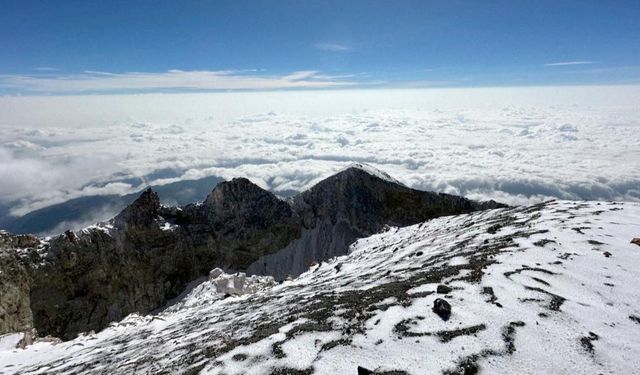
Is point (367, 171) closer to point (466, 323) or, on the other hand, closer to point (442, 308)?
point (442, 308)

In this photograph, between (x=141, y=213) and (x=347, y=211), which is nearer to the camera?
(x=141, y=213)

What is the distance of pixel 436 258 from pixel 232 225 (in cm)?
5546

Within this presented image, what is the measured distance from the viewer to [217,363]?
993 centimetres

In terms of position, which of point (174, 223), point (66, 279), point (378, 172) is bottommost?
point (66, 279)

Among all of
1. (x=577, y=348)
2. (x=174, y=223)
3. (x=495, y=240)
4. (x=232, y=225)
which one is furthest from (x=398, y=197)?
(x=577, y=348)

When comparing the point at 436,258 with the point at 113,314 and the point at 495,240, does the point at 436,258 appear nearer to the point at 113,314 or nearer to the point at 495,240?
the point at 495,240

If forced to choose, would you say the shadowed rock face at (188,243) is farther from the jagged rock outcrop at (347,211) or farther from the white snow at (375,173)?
the white snow at (375,173)

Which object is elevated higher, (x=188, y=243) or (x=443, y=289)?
(x=443, y=289)

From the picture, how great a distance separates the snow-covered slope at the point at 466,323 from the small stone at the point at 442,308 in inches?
4.8

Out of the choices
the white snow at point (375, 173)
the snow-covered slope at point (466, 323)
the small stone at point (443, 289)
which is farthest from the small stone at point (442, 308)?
the white snow at point (375, 173)

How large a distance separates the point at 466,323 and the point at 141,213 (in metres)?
60.8

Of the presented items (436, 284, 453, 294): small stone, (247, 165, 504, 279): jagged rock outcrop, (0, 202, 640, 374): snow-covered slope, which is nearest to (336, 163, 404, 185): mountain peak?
(247, 165, 504, 279): jagged rock outcrop

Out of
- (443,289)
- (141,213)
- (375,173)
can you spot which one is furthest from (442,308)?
(375,173)

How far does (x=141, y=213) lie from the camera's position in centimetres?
6003
